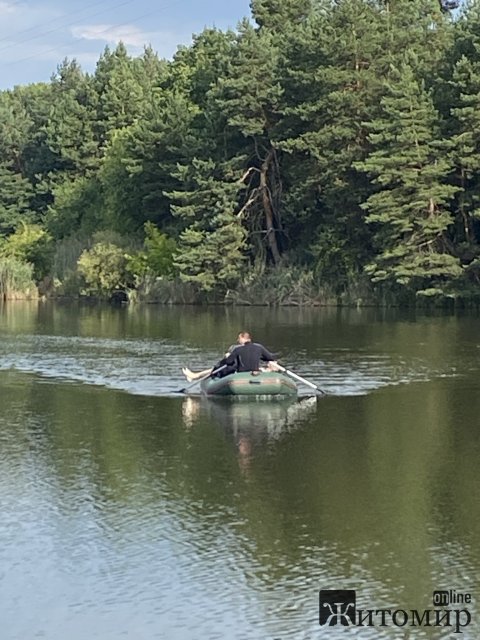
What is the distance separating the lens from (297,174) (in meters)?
64.2

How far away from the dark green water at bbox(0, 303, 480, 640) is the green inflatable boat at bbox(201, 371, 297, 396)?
1.23 ft

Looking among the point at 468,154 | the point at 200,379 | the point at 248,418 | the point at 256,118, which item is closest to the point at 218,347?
the point at 200,379

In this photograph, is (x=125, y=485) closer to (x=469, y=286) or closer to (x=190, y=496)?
(x=190, y=496)

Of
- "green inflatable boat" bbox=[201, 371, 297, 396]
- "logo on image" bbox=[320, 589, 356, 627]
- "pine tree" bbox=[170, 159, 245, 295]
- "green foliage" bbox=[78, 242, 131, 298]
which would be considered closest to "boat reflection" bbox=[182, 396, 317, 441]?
"green inflatable boat" bbox=[201, 371, 297, 396]

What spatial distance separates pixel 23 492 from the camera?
41.7 feet

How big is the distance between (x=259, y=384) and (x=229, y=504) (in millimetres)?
8928

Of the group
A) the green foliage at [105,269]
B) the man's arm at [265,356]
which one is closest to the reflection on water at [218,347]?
the man's arm at [265,356]

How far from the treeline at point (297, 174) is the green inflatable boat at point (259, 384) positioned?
3448cm

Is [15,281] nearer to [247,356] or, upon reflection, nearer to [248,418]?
[247,356]

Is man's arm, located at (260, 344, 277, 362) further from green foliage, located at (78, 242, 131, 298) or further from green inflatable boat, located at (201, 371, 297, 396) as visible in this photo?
green foliage, located at (78, 242, 131, 298)

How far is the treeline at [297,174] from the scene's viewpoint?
181 ft

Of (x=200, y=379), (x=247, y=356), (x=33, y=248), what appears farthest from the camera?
(x=33, y=248)

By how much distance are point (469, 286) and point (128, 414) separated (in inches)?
1505

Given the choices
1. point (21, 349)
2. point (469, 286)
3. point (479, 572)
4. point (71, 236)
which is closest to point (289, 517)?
point (479, 572)
